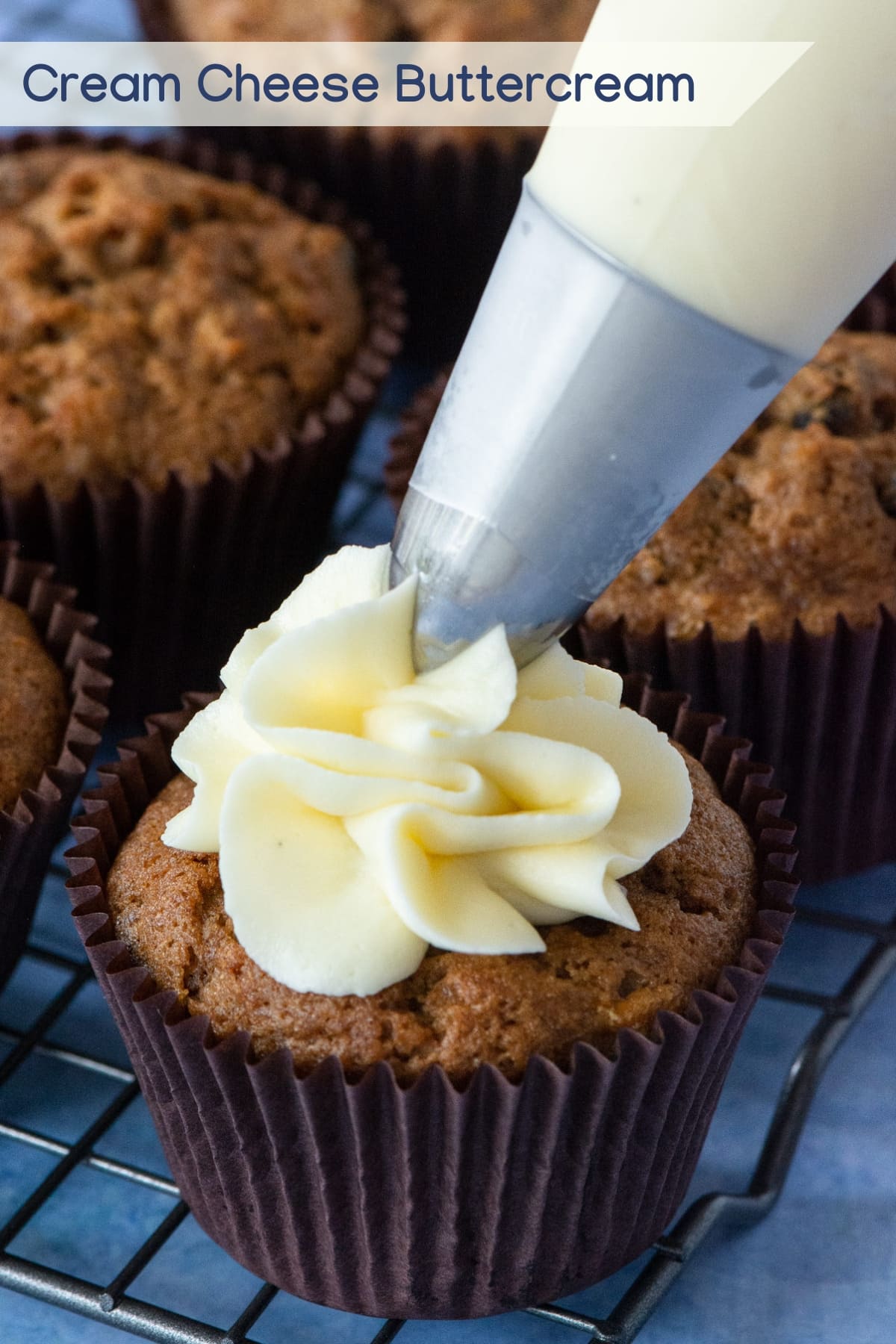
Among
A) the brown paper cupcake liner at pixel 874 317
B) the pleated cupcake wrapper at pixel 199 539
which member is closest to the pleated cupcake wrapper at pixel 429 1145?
the pleated cupcake wrapper at pixel 199 539

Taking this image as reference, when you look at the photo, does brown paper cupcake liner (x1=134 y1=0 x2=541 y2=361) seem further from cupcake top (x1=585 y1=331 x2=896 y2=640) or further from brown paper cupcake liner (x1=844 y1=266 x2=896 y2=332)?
cupcake top (x1=585 y1=331 x2=896 y2=640)

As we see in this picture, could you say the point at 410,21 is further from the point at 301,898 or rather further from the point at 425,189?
the point at 301,898

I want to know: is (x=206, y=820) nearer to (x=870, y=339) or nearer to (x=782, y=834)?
(x=782, y=834)

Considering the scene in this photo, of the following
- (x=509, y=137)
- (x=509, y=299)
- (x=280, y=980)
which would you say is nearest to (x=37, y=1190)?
(x=280, y=980)

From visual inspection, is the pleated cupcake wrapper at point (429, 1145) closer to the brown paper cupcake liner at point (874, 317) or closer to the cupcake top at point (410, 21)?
the brown paper cupcake liner at point (874, 317)

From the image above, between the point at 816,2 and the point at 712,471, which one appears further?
the point at 712,471
